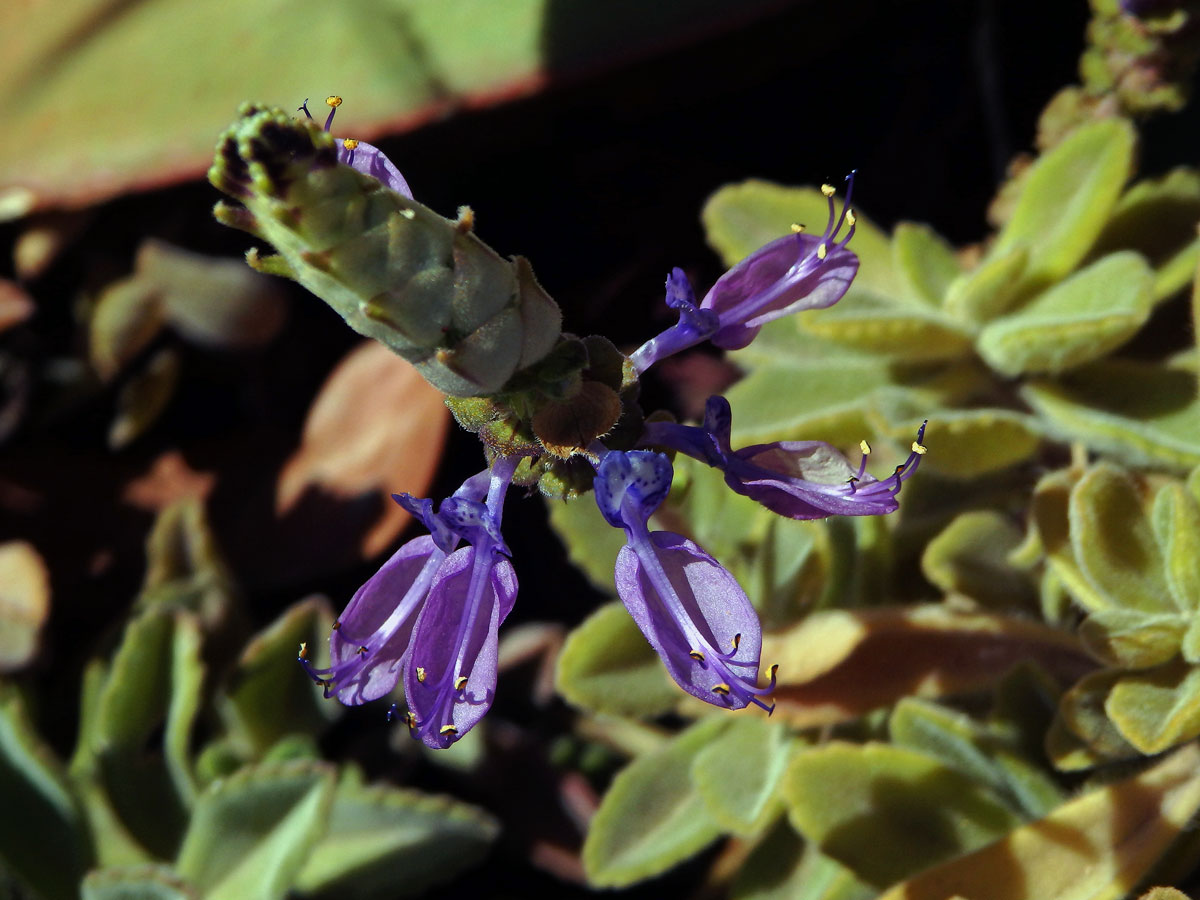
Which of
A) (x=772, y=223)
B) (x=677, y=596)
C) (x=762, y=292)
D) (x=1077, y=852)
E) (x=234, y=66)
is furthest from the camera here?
(x=234, y=66)

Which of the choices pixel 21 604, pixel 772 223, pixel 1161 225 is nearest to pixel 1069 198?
pixel 1161 225

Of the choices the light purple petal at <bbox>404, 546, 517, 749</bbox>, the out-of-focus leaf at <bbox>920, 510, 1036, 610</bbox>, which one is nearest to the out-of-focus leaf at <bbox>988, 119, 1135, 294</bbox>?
the out-of-focus leaf at <bbox>920, 510, 1036, 610</bbox>

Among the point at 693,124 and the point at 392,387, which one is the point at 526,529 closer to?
the point at 392,387

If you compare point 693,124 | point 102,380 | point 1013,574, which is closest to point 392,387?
point 102,380

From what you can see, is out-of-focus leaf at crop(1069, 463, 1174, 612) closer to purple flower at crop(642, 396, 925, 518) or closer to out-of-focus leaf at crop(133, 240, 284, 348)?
purple flower at crop(642, 396, 925, 518)

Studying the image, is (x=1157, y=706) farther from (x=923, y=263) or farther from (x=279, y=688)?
(x=279, y=688)

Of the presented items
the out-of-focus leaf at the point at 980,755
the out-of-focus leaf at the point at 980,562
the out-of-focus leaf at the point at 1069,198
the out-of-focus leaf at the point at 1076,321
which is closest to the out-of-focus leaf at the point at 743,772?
the out-of-focus leaf at the point at 980,755

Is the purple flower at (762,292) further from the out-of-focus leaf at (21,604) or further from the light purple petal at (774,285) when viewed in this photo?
the out-of-focus leaf at (21,604)
